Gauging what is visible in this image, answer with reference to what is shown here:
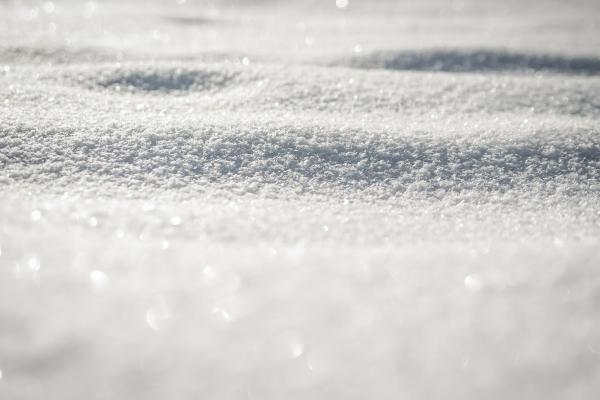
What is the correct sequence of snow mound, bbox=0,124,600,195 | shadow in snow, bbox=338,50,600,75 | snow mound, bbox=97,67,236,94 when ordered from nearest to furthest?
snow mound, bbox=0,124,600,195 → snow mound, bbox=97,67,236,94 → shadow in snow, bbox=338,50,600,75

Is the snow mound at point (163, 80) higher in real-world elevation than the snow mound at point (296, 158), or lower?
higher

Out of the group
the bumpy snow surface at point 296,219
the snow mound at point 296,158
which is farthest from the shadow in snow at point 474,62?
the snow mound at point 296,158

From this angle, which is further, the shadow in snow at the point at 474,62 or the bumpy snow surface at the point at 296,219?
the shadow in snow at the point at 474,62

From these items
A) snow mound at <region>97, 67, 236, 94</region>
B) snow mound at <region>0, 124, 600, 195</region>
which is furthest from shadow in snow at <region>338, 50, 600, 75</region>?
snow mound at <region>0, 124, 600, 195</region>

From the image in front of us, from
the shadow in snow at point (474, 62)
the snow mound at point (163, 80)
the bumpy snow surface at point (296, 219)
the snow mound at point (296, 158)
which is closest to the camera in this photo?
the bumpy snow surface at point (296, 219)

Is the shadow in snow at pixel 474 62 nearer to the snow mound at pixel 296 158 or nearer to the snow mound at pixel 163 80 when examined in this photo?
the snow mound at pixel 163 80

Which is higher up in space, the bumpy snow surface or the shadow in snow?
the shadow in snow

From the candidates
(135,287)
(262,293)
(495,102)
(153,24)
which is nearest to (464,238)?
(262,293)

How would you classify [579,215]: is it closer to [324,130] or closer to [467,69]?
[324,130]

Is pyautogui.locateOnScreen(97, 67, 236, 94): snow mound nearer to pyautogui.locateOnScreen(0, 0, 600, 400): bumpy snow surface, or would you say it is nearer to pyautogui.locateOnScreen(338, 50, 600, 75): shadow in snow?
pyautogui.locateOnScreen(0, 0, 600, 400): bumpy snow surface

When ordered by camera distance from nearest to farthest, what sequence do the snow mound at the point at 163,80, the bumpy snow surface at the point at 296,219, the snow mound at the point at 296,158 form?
1. the bumpy snow surface at the point at 296,219
2. the snow mound at the point at 296,158
3. the snow mound at the point at 163,80
